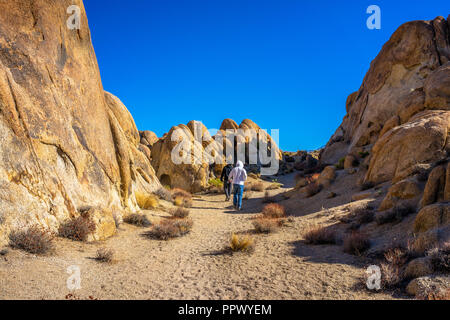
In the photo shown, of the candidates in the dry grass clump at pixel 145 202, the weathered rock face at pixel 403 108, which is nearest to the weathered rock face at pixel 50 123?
the dry grass clump at pixel 145 202

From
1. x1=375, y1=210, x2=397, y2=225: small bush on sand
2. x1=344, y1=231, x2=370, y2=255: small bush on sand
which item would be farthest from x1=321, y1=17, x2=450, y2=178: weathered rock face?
x1=344, y1=231, x2=370, y2=255: small bush on sand

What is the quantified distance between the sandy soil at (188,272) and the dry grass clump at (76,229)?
0.21 m

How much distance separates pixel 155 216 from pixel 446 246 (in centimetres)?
925

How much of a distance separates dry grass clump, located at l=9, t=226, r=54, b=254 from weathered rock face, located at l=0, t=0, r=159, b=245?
0.21 metres

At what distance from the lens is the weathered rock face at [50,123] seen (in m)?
5.67

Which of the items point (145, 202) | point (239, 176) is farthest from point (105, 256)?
point (239, 176)

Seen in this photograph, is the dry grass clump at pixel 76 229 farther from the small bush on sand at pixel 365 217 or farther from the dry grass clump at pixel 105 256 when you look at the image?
the small bush on sand at pixel 365 217

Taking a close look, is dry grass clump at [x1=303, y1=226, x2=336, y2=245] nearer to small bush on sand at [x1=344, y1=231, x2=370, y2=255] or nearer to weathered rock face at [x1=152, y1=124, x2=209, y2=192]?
small bush on sand at [x1=344, y1=231, x2=370, y2=255]

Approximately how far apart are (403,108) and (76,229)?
53.3ft

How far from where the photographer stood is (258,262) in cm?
596

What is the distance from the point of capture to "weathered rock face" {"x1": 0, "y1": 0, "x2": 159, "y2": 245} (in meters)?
5.67
